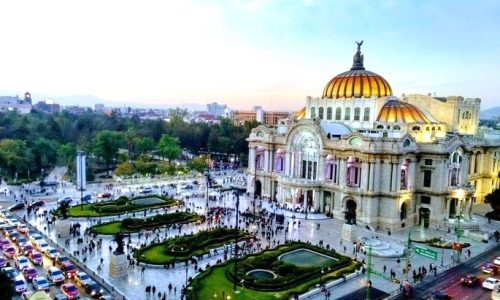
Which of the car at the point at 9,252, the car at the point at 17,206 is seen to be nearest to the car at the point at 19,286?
the car at the point at 9,252

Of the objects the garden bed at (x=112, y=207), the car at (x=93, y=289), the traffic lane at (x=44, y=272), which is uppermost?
the garden bed at (x=112, y=207)

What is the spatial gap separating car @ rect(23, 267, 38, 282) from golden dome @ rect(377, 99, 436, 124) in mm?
48588

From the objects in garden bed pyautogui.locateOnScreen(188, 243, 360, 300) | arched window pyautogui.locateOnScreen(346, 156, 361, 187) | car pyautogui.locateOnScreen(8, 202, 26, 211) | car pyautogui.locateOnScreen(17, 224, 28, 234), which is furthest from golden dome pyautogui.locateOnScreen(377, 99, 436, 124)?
car pyautogui.locateOnScreen(8, 202, 26, 211)

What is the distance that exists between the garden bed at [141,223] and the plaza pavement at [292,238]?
68.6 inches

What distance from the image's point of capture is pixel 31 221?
51.7m

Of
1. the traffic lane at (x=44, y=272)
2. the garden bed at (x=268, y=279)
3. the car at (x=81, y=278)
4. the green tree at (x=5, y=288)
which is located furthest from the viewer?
the car at (x=81, y=278)

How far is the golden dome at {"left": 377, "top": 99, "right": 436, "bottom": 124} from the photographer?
6003 cm

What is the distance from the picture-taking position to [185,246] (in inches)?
1647

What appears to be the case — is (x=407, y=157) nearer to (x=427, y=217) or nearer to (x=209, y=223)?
(x=427, y=217)

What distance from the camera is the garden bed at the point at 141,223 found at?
47.8m

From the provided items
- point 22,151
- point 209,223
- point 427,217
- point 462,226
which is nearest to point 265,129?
point 209,223

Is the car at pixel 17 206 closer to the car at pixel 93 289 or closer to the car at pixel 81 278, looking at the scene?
the car at pixel 81 278

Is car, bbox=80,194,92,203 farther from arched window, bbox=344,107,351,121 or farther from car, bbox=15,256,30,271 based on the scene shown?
arched window, bbox=344,107,351,121

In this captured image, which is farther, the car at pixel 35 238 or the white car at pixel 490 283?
the car at pixel 35 238
